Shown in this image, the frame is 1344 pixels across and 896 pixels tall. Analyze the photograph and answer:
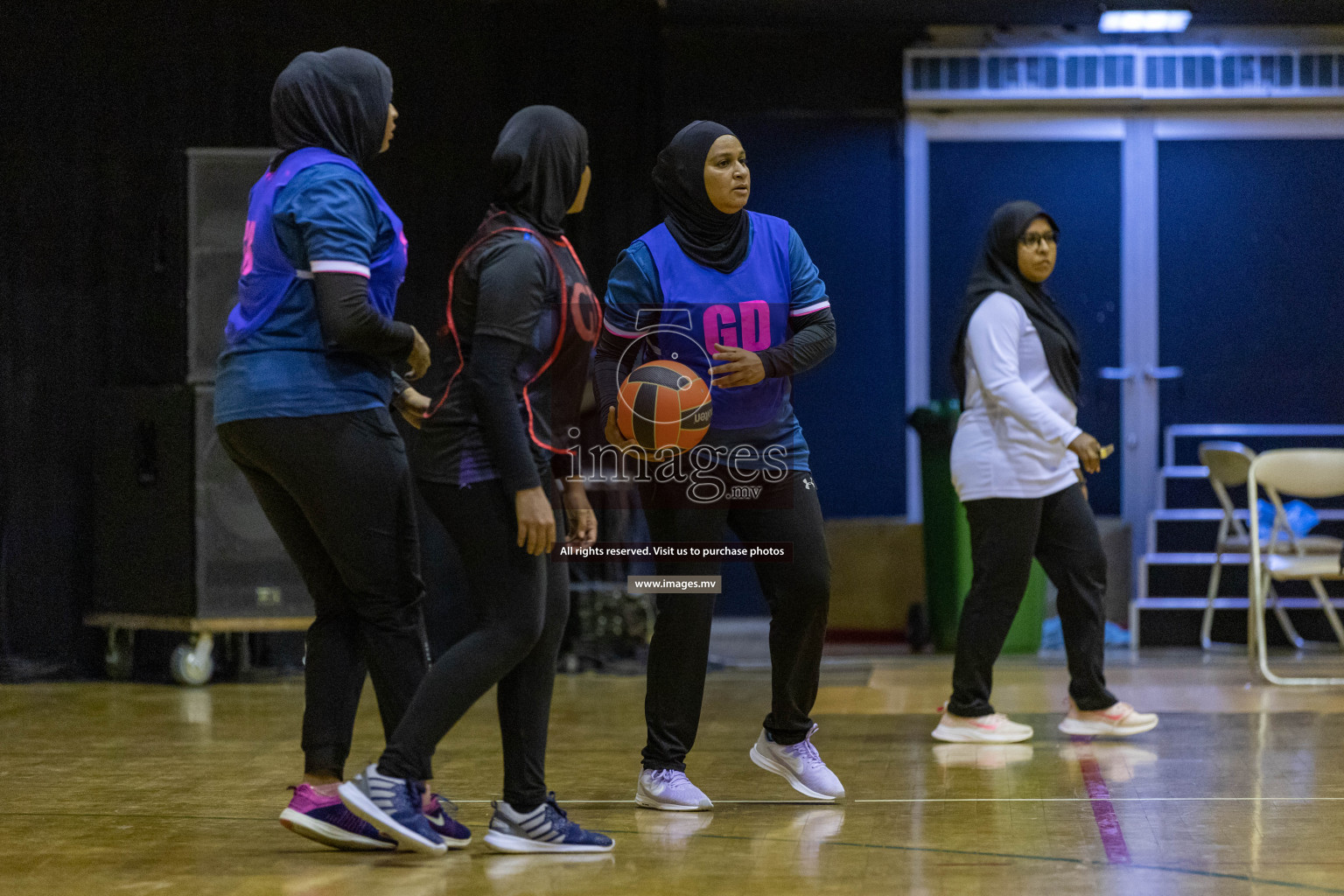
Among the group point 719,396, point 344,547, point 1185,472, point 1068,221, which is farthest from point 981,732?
point 1068,221

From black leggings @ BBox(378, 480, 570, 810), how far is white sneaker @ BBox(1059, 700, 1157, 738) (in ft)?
6.47

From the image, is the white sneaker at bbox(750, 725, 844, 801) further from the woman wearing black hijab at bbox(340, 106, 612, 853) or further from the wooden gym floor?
the woman wearing black hijab at bbox(340, 106, 612, 853)

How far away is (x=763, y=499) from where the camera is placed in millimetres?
3154

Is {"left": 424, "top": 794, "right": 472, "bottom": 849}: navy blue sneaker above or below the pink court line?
above

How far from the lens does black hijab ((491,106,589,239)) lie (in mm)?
2779

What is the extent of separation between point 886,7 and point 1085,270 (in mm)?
1738

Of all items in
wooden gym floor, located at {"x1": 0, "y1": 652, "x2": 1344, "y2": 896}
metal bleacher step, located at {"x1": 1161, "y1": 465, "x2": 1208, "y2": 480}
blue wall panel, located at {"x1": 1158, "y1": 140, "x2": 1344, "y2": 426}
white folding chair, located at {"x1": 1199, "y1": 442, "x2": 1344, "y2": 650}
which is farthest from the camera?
blue wall panel, located at {"x1": 1158, "y1": 140, "x2": 1344, "y2": 426}

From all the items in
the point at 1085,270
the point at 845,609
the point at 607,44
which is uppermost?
the point at 607,44

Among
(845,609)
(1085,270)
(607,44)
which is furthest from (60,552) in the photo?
(1085,270)

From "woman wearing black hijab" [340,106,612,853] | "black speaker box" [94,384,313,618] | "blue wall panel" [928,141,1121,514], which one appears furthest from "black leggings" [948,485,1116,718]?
"blue wall panel" [928,141,1121,514]

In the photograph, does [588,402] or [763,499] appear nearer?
[763,499]

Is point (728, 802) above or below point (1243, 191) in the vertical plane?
below

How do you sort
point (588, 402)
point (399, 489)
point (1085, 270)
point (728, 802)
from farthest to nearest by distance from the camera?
point (1085, 270)
point (588, 402)
point (728, 802)
point (399, 489)

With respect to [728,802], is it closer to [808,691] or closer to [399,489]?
[808,691]
